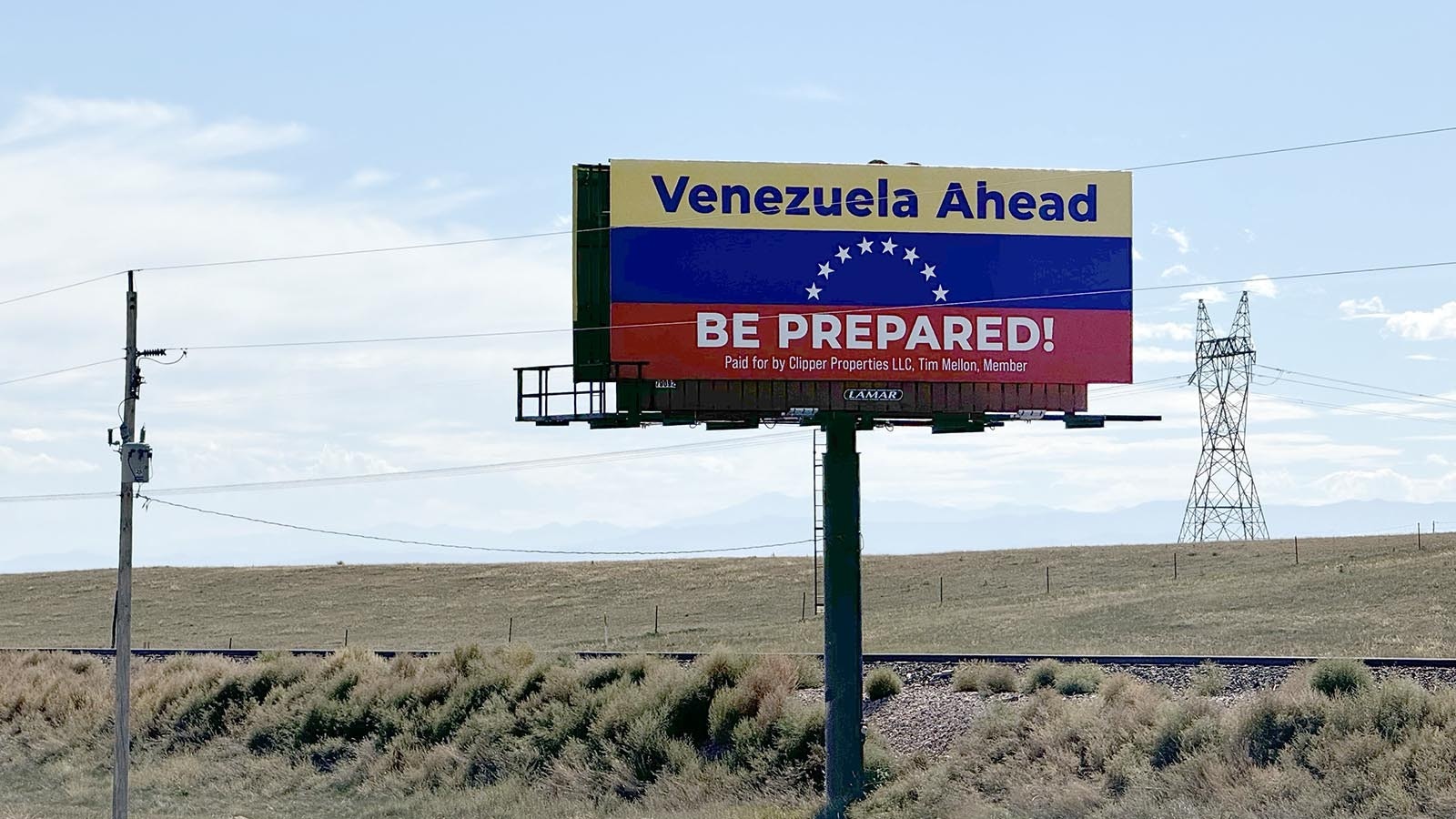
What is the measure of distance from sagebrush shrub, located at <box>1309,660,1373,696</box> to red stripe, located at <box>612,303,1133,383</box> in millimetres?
7453

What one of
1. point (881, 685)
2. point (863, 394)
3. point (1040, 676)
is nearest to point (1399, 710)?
point (1040, 676)

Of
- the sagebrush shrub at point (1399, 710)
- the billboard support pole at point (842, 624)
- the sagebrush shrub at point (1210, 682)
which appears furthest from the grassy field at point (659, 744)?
the billboard support pole at point (842, 624)

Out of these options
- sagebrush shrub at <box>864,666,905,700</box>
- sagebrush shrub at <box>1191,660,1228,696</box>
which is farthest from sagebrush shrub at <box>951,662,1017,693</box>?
sagebrush shrub at <box>1191,660,1228,696</box>

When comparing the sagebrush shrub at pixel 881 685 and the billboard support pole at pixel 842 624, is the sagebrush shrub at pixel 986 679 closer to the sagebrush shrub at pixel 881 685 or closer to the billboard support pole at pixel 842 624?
the sagebrush shrub at pixel 881 685

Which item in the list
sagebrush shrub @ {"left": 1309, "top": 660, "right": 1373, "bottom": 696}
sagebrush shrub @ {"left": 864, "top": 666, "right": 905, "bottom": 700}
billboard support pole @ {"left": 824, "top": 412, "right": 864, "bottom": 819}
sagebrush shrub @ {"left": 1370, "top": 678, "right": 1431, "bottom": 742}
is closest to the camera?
sagebrush shrub @ {"left": 1370, "top": 678, "right": 1431, "bottom": 742}

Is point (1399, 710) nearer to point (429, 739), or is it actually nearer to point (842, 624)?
point (842, 624)

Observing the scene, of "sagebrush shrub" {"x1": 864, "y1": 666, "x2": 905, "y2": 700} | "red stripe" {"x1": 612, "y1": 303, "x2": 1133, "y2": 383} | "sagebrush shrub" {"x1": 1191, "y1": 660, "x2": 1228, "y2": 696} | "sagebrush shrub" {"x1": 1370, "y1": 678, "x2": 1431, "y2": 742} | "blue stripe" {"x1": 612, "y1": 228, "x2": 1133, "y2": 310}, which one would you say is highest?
"blue stripe" {"x1": 612, "y1": 228, "x2": 1133, "y2": 310}

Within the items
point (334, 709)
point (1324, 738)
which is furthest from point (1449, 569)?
point (334, 709)

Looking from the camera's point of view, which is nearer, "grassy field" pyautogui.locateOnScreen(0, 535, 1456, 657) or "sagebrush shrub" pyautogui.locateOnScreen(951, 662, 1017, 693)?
"sagebrush shrub" pyautogui.locateOnScreen(951, 662, 1017, 693)

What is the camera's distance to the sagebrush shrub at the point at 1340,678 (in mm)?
24984

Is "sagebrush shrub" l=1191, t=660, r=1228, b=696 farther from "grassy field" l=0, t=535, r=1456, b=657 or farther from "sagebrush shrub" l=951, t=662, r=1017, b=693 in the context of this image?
"grassy field" l=0, t=535, r=1456, b=657

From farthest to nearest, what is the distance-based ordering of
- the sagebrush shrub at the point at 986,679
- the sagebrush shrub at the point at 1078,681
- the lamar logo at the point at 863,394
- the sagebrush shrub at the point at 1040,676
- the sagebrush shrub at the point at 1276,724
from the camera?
the sagebrush shrub at the point at 986,679 → the sagebrush shrub at the point at 1040,676 → the lamar logo at the point at 863,394 → the sagebrush shrub at the point at 1078,681 → the sagebrush shrub at the point at 1276,724

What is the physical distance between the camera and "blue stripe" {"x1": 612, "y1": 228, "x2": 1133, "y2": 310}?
28.9 metres

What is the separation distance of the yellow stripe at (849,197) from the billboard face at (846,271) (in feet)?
0.08
